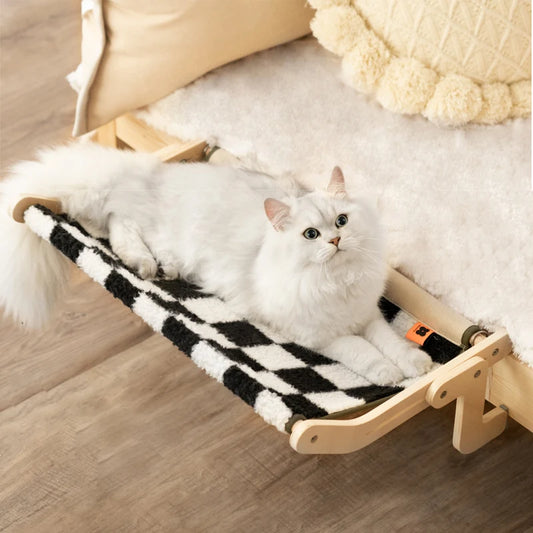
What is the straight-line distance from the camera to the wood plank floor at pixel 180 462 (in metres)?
1.51

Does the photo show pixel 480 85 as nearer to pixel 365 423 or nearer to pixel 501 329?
pixel 501 329

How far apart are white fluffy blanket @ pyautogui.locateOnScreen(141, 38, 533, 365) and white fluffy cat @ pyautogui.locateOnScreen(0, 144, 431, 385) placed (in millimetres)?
146

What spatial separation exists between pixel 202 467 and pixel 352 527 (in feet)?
0.98

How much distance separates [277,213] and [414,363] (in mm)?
333

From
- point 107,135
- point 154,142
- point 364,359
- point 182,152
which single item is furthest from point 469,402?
point 107,135

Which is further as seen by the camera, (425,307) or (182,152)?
(182,152)

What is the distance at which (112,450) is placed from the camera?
1.62 m

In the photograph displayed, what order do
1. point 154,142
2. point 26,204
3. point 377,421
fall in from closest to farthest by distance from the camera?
point 377,421 → point 26,204 → point 154,142

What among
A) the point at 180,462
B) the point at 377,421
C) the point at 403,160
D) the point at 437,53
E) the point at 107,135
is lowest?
the point at 180,462

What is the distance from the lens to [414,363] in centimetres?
139

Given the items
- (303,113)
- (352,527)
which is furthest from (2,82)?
(352,527)

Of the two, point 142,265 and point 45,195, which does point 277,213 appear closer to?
point 142,265

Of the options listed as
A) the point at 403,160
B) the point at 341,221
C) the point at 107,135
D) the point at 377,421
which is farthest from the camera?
the point at 107,135

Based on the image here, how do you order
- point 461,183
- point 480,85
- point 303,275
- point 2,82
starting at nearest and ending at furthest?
point 303,275 < point 461,183 < point 480,85 < point 2,82
